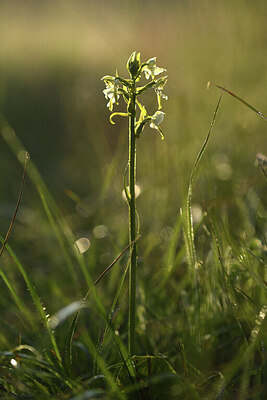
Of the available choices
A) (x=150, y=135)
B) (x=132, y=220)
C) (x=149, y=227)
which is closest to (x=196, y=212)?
(x=149, y=227)

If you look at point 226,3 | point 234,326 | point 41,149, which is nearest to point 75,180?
point 41,149

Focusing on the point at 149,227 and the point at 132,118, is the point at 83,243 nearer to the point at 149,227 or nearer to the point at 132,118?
the point at 149,227

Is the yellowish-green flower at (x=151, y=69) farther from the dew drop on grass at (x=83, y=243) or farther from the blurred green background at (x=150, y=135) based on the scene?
the dew drop on grass at (x=83, y=243)

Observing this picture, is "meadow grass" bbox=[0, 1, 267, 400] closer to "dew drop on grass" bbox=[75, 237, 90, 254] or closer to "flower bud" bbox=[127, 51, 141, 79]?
"dew drop on grass" bbox=[75, 237, 90, 254]

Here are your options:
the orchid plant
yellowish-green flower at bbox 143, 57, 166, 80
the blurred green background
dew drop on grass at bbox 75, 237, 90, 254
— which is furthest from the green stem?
dew drop on grass at bbox 75, 237, 90, 254

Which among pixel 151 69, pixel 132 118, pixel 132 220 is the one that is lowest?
pixel 132 220

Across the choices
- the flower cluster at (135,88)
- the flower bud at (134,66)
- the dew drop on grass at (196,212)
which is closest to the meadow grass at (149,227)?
the dew drop on grass at (196,212)
